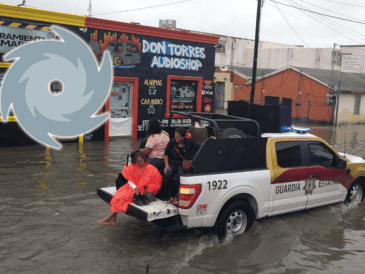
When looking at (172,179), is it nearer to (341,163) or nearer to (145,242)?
(145,242)

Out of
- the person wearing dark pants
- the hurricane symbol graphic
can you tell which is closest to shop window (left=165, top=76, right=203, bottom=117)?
the hurricane symbol graphic

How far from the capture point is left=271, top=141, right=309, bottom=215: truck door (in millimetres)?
7227

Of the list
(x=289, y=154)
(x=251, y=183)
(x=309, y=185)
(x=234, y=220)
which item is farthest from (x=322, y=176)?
(x=234, y=220)

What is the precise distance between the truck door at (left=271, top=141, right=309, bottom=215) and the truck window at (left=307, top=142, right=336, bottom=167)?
0.85ft

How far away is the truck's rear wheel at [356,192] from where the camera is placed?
8773 millimetres

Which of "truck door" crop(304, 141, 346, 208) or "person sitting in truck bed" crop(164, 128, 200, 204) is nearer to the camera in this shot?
"person sitting in truck bed" crop(164, 128, 200, 204)

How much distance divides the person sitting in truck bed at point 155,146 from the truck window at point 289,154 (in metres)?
2.06

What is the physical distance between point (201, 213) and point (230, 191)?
0.61 metres

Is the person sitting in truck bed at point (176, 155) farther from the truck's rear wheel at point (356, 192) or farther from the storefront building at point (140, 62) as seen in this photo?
the storefront building at point (140, 62)

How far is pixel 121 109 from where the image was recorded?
18.0m

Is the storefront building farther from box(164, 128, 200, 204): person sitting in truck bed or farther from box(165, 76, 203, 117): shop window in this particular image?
box(164, 128, 200, 204): person sitting in truck bed

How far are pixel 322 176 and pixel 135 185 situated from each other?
370 centimetres

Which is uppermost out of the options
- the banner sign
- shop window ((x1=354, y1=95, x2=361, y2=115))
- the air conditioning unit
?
the air conditioning unit

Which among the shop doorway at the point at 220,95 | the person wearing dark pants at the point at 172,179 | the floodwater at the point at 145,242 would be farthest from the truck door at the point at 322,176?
the shop doorway at the point at 220,95
